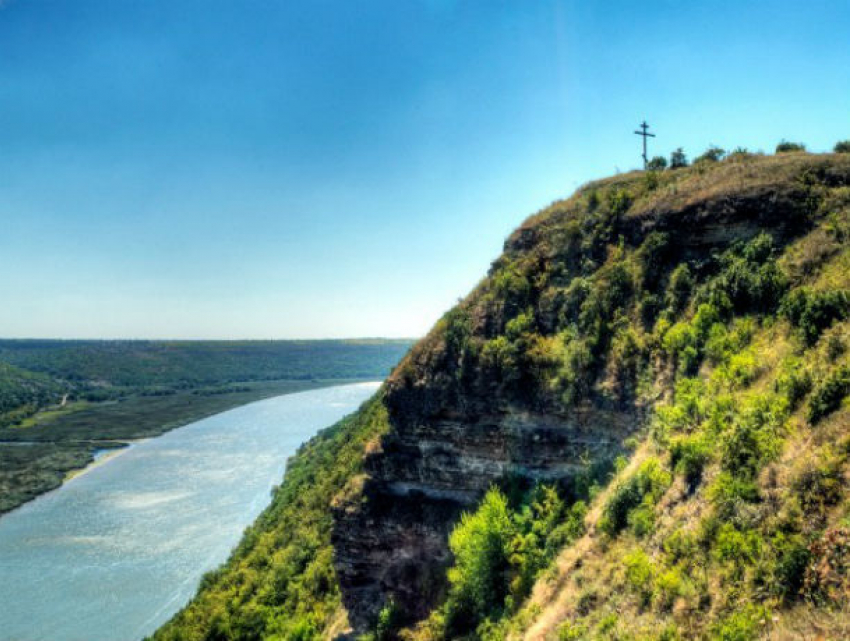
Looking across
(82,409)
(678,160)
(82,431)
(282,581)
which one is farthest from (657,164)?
(82,409)

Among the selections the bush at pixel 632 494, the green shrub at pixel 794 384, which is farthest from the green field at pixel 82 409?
the green shrub at pixel 794 384

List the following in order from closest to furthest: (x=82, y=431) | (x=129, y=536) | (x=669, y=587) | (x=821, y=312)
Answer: (x=669, y=587) → (x=821, y=312) → (x=129, y=536) → (x=82, y=431)

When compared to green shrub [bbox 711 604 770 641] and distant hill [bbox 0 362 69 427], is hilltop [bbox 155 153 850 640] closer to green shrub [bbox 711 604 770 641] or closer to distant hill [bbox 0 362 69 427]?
green shrub [bbox 711 604 770 641]

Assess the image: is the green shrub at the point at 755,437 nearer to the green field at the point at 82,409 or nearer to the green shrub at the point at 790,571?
the green shrub at the point at 790,571

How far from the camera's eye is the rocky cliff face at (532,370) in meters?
19.0

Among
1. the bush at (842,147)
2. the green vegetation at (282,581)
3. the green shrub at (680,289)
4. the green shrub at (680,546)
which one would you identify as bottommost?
the green vegetation at (282,581)

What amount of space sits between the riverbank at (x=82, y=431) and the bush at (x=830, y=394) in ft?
292

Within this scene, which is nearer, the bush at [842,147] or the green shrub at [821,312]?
the green shrub at [821,312]

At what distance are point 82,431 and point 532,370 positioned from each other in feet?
411

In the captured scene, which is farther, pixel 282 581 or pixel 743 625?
pixel 282 581

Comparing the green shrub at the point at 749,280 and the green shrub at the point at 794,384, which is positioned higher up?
the green shrub at the point at 749,280

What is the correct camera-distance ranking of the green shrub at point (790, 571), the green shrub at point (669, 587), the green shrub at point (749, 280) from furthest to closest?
the green shrub at point (749, 280)
the green shrub at point (669, 587)
the green shrub at point (790, 571)

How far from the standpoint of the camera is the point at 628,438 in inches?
Result: 723

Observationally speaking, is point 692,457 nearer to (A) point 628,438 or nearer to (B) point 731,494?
(B) point 731,494
